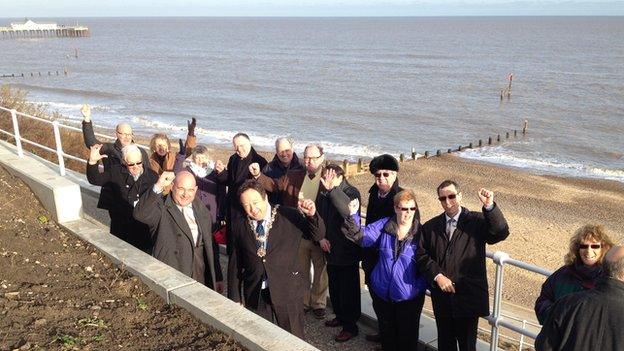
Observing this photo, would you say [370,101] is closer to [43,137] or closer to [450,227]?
[43,137]

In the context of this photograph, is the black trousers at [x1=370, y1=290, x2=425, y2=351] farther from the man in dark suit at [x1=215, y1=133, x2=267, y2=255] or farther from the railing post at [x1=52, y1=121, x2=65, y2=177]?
the railing post at [x1=52, y1=121, x2=65, y2=177]

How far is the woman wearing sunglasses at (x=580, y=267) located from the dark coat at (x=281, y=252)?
1.61 m

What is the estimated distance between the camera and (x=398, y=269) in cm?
431

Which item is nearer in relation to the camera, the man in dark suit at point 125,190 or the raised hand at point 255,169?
the man in dark suit at point 125,190

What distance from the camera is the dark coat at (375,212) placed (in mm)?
4740

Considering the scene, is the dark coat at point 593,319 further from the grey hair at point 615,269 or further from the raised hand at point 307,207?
the raised hand at point 307,207

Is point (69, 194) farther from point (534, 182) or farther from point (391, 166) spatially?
point (534, 182)

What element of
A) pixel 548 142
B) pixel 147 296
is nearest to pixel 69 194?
pixel 147 296

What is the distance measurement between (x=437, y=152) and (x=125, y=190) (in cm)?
2406

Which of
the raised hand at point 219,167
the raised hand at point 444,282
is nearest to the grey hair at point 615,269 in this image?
the raised hand at point 444,282

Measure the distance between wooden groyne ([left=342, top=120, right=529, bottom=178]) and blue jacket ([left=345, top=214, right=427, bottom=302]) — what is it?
1856cm

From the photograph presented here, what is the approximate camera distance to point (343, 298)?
203 inches

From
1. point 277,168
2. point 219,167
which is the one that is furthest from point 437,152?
point 219,167

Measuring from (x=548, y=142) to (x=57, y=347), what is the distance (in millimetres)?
31210
